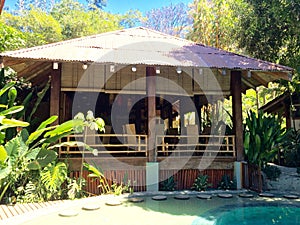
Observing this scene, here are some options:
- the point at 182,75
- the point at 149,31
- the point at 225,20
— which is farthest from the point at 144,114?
the point at 225,20

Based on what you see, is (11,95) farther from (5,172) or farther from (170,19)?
(170,19)

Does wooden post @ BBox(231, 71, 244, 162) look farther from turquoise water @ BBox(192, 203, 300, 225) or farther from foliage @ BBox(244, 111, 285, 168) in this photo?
turquoise water @ BBox(192, 203, 300, 225)

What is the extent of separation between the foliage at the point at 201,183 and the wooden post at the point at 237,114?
1.22 meters

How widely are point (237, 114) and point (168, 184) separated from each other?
9.75ft

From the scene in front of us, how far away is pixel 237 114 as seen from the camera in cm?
834

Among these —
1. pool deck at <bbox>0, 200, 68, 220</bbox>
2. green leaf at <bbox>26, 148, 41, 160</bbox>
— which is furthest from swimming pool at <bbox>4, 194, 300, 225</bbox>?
green leaf at <bbox>26, 148, 41, 160</bbox>

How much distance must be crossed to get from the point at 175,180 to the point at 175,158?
25.1 inches

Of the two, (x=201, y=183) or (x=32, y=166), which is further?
(x=201, y=183)

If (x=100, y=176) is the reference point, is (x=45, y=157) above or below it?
above

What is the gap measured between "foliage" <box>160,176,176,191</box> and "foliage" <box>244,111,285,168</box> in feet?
7.72

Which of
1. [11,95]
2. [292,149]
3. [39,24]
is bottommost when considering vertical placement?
[292,149]

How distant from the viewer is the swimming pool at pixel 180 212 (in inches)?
206

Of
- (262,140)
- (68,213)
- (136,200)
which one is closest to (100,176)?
(136,200)

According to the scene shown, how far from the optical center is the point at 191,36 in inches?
723
